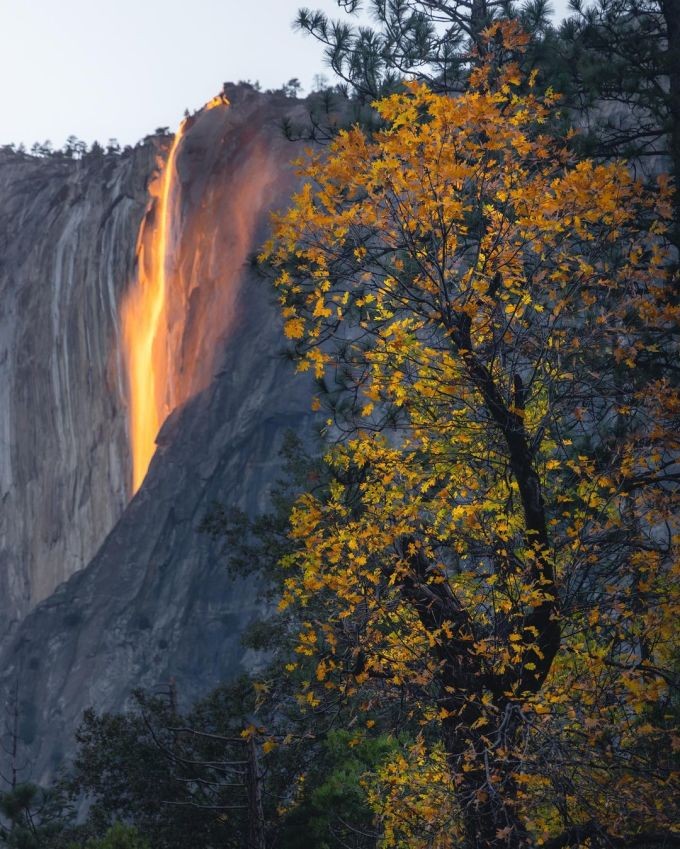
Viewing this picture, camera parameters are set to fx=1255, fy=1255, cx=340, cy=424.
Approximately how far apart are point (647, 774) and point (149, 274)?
5022cm

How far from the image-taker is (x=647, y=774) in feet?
30.9

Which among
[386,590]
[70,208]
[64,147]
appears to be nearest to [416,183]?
[386,590]

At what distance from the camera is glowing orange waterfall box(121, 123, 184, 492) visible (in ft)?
181

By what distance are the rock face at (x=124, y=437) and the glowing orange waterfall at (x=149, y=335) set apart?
1.15 meters

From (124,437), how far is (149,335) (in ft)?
16.2

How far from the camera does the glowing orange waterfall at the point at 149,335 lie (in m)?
55.2

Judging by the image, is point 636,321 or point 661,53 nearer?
point 636,321

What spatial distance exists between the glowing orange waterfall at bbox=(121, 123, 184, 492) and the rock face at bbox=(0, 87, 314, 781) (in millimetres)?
1147

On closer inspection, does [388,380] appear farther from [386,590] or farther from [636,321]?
[636,321]

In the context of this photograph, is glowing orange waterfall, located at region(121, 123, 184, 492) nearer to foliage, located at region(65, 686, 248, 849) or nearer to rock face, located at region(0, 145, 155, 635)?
rock face, located at region(0, 145, 155, 635)

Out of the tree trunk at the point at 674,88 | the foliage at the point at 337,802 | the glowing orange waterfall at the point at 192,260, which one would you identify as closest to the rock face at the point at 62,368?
the glowing orange waterfall at the point at 192,260

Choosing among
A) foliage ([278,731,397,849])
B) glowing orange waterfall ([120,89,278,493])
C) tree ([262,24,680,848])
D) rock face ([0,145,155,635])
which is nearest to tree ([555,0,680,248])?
tree ([262,24,680,848])

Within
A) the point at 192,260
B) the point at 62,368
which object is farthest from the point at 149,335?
the point at 62,368

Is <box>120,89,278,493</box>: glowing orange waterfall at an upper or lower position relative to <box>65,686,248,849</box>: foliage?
upper
